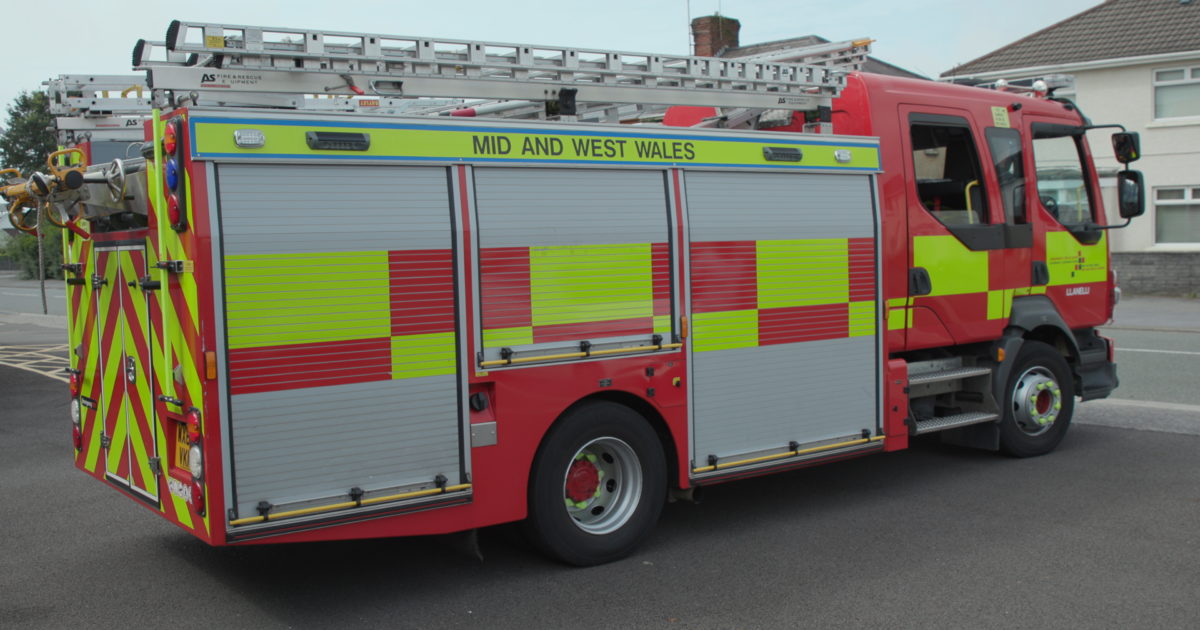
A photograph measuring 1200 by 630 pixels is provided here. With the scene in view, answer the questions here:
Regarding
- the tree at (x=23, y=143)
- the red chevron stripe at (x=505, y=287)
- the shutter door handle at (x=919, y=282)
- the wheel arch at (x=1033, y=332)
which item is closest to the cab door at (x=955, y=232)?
the shutter door handle at (x=919, y=282)

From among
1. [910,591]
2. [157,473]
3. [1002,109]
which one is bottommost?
[910,591]

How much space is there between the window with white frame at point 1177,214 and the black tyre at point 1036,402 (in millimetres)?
19187

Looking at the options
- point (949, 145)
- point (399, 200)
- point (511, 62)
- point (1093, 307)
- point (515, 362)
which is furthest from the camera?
point (1093, 307)

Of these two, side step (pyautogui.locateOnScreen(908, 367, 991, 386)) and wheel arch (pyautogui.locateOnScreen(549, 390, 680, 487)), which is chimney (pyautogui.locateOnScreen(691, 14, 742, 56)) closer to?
side step (pyautogui.locateOnScreen(908, 367, 991, 386))

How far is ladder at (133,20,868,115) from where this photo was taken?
4.87 meters

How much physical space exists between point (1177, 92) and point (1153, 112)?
2.13 ft

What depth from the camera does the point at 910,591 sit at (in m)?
5.12

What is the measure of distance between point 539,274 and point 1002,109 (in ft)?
14.2

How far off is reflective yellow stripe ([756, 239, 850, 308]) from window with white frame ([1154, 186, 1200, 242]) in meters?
21.6

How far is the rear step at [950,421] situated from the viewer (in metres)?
7.15

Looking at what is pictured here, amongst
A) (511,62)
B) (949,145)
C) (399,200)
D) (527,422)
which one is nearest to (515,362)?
(527,422)

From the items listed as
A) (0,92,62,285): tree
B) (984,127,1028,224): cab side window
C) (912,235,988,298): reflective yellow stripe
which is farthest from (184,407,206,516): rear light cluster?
(0,92,62,285): tree

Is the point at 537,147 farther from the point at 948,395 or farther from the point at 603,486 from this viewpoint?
the point at 948,395

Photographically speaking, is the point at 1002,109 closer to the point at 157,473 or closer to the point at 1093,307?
the point at 1093,307
